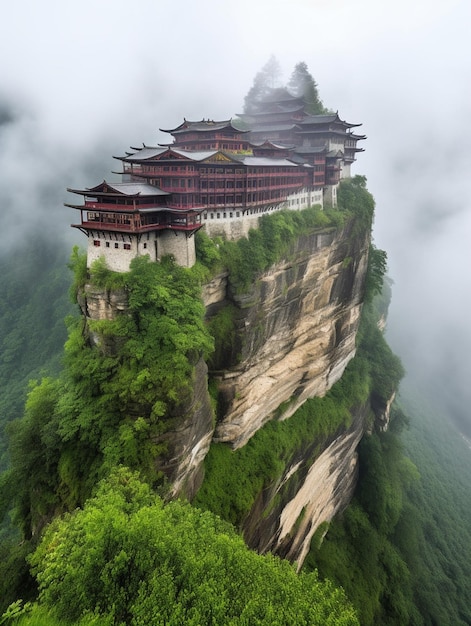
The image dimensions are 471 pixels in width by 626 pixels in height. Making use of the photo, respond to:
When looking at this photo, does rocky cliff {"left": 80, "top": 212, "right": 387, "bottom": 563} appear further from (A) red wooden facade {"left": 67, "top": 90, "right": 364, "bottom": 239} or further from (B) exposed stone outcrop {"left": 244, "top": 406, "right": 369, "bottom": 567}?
(A) red wooden facade {"left": 67, "top": 90, "right": 364, "bottom": 239}

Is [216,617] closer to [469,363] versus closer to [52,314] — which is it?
[52,314]

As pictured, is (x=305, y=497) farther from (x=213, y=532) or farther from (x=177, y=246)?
(x=177, y=246)

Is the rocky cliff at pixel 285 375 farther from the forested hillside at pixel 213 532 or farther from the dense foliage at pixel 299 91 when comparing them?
the dense foliage at pixel 299 91

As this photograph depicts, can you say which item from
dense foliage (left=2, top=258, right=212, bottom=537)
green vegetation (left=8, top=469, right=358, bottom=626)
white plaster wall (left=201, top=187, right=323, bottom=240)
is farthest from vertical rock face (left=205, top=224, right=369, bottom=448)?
green vegetation (left=8, top=469, right=358, bottom=626)

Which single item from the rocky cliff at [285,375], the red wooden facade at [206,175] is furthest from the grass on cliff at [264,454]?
the red wooden facade at [206,175]

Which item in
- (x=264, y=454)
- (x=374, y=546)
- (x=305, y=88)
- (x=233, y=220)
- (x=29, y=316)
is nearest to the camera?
(x=264, y=454)

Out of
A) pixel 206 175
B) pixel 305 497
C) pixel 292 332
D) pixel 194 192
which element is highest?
pixel 206 175

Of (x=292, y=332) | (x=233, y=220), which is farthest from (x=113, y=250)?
(x=292, y=332)
